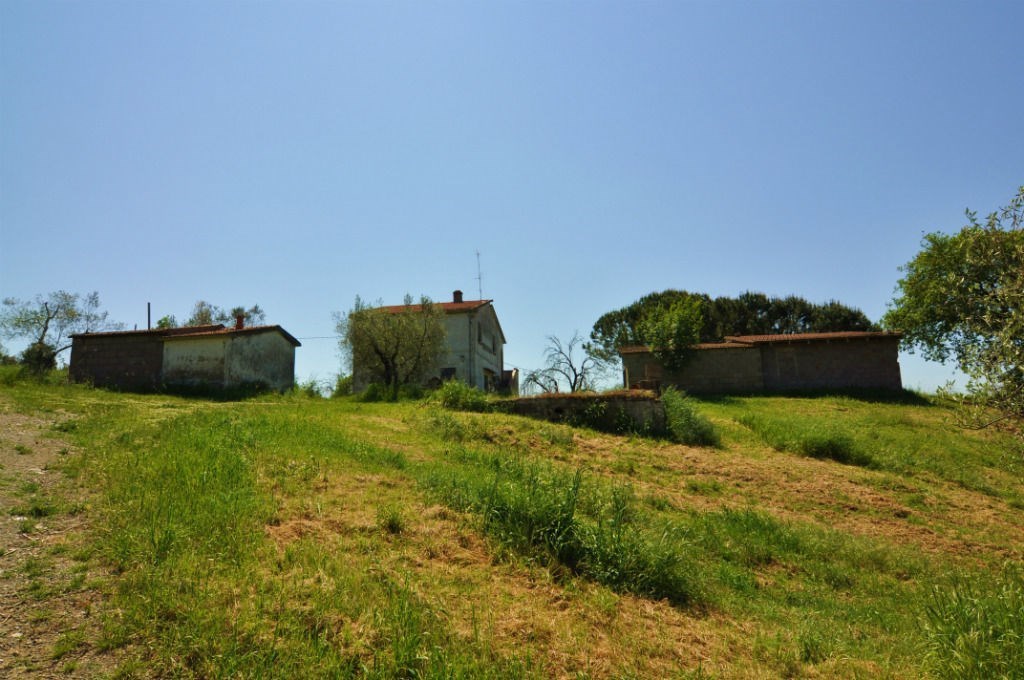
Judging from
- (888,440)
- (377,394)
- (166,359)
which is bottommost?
(888,440)

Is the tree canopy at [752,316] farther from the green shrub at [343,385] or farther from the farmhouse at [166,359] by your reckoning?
the farmhouse at [166,359]

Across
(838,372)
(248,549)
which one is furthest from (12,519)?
(838,372)

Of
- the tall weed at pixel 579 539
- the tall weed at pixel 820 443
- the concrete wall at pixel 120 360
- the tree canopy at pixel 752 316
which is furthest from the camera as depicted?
the tree canopy at pixel 752 316

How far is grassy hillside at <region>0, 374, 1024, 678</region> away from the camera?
13.0 feet

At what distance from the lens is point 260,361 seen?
92.8 ft

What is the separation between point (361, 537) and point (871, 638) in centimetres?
505

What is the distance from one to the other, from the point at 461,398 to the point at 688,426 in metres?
7.41

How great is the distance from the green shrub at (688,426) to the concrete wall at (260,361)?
20.3 meters

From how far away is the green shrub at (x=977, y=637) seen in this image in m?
3.79

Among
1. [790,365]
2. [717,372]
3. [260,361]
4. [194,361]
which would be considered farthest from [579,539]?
[790,365]

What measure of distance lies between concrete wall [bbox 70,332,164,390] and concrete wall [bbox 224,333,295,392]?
3.71 metres

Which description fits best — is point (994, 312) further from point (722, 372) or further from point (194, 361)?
point (194, 361)

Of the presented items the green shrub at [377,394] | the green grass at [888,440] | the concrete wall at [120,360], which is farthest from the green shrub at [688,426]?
the concrete wall at [120,360]

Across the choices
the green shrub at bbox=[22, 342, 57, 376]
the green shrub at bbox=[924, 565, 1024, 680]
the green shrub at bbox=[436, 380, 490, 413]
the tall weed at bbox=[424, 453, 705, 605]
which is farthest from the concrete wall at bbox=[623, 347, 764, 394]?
the green shrub at bbox=[22, 342, 57, 376]
